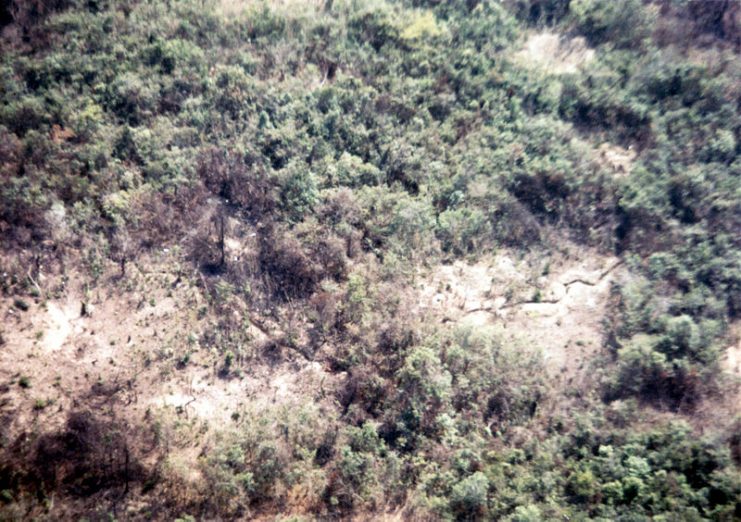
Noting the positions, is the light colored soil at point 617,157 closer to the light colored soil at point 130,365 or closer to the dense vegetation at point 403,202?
the dense vegetation at point 403,202

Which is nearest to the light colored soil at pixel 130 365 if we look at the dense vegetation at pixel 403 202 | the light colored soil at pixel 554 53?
the dense vegetation at pixel 403 202

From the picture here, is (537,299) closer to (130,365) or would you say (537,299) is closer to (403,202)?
(403,202)

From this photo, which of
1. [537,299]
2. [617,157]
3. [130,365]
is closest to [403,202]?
[537,299]

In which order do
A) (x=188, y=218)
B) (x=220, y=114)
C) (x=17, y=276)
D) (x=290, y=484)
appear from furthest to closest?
1. (x=220, y=114)
2. (x=188, y=218)
3. (x=17, y=276)
4. (x=290, y=484)

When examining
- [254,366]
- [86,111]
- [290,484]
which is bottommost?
[290,484]

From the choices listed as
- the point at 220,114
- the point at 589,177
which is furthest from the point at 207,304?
the point at 589,177

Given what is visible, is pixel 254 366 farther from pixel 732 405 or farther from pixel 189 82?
pixel 732 405
